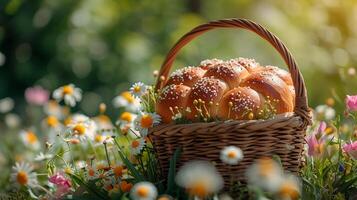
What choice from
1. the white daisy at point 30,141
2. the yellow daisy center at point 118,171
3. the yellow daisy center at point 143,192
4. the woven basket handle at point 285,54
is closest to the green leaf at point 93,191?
the yellow daisy center at point 118,171

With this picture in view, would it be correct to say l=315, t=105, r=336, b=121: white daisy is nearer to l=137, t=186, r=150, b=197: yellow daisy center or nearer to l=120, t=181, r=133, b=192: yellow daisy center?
l=120, t=181, r=133, b=192: yellow daisy center

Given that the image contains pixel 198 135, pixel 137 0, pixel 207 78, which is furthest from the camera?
pixel 137 0

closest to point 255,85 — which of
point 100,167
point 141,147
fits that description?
point 141,147

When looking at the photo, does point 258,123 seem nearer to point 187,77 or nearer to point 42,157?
point 187,77

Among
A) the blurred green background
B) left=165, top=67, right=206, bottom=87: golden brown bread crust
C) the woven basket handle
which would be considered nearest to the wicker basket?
the woven basket handle

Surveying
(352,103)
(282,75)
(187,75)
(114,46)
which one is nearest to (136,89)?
(187,75)

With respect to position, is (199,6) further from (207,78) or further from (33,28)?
(207,78)
